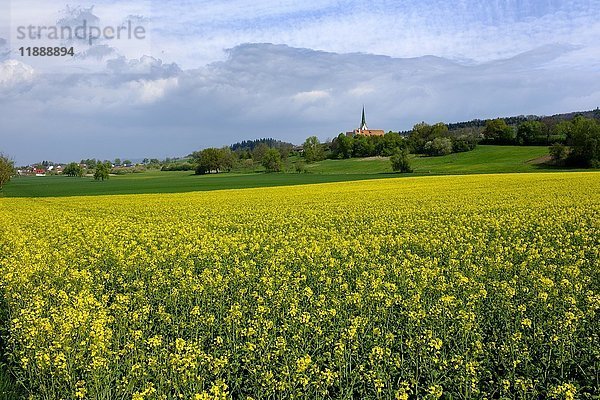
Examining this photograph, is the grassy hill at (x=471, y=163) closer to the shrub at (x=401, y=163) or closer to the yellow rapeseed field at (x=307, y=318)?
the shrub at (x=401, y=163)

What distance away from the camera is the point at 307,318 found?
7.85 metres

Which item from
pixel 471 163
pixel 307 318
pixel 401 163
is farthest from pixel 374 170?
pixel 307 318

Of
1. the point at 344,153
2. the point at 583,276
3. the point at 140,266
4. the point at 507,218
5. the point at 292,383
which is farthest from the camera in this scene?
the point at 344,153

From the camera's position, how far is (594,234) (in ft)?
55.5

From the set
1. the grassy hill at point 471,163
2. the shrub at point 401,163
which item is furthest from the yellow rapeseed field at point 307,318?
the shrub at point 401,163

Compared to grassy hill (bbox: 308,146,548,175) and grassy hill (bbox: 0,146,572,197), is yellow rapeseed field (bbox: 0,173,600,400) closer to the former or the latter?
grassy hill (bbox: 0,146,572,197)

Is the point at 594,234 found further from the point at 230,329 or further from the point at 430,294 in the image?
the point at 230,329

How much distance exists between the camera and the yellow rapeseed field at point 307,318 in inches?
261

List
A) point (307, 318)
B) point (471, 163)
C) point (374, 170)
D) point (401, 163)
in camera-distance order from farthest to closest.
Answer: point (374, 170) < point (471, 163) < point (401, 163) < point (307, 318)

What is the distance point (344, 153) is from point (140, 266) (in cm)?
12980

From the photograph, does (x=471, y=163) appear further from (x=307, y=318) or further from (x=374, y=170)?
(x=307, y=318)

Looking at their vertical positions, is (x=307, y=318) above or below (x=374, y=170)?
below

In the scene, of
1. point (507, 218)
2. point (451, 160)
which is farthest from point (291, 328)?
point (451, 160)

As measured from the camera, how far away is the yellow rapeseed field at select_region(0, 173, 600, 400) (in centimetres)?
662
